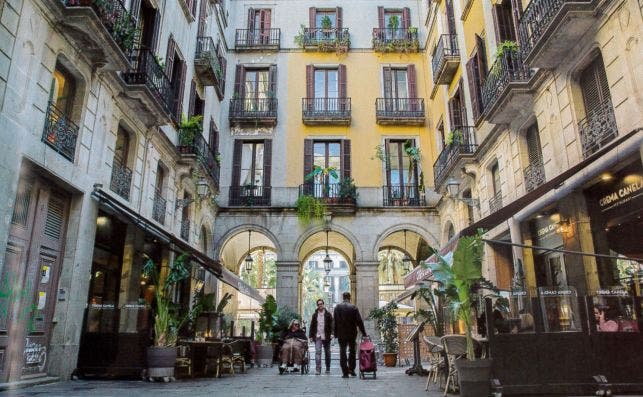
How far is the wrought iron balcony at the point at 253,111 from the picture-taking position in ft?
60.8

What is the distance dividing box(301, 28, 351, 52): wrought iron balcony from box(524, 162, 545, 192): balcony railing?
38.0 feet

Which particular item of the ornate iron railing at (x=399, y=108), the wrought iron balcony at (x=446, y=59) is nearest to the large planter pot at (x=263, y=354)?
the ornate iron railing at (x=399, y=108)

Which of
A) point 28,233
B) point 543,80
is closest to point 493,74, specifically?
point 543,80

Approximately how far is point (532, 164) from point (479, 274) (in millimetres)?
5407

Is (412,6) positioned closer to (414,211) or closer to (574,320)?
(414,211)

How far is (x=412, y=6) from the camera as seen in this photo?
20609 mm

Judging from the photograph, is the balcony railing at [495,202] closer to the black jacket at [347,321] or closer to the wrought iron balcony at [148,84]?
the black jacket at [347,321]

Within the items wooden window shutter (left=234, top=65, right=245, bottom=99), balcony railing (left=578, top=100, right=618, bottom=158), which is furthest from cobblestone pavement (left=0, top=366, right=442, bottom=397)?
wooden window shutter (left=234, top=65, right=245, bottom=99)

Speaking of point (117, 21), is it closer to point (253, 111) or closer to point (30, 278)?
point (30, 278)

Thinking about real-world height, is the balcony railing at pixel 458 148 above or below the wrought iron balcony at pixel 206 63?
below

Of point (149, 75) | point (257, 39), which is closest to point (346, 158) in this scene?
point (257, 39)

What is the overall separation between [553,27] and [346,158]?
1119cm

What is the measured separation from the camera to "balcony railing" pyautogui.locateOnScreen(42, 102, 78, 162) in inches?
292

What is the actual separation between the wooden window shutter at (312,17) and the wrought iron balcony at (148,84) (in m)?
10.7
